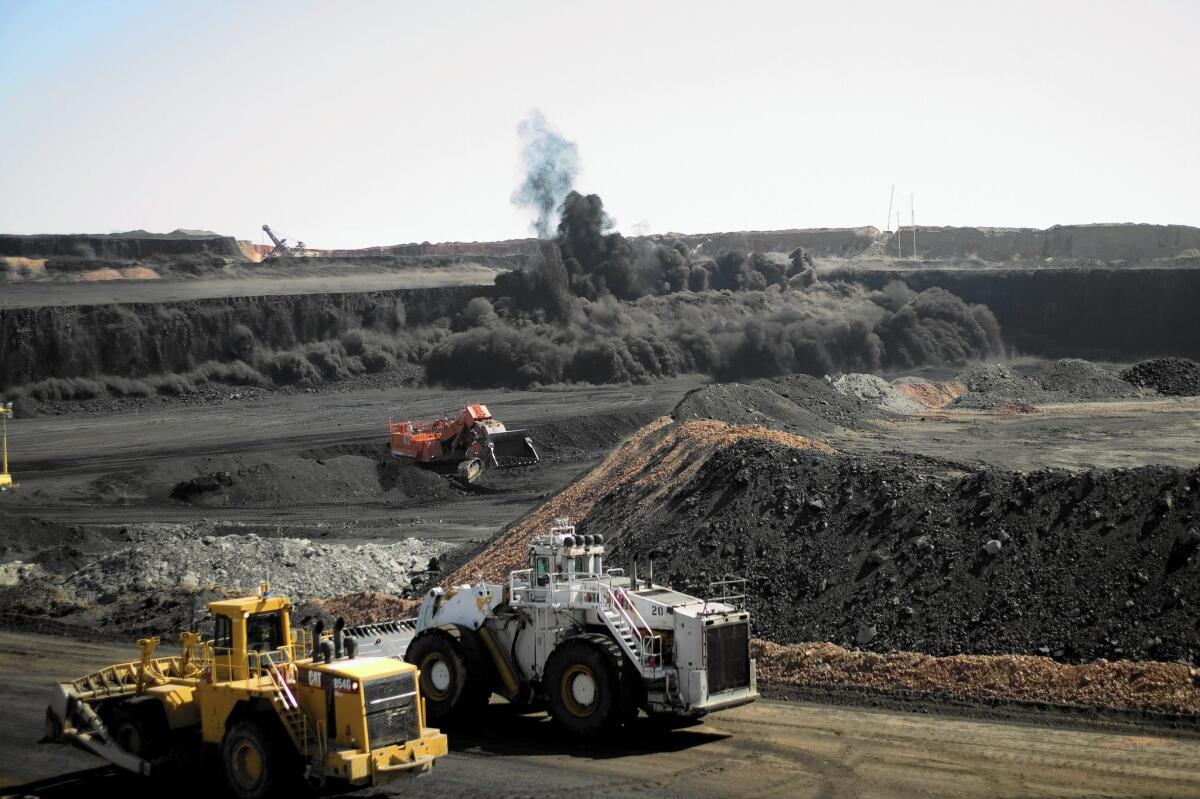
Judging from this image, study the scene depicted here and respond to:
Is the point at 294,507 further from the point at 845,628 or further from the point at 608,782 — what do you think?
the point at 608,782

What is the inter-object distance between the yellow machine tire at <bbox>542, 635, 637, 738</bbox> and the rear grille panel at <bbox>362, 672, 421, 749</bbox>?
127 inches

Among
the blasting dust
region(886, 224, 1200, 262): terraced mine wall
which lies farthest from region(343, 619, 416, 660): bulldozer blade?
region(886, 224, 1200, 262): terraced mine wall

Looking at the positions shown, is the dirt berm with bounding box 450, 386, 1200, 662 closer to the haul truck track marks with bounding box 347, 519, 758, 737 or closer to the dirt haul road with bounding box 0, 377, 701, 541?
the haul truck track marks with bounding box 347, 519, 758, 737

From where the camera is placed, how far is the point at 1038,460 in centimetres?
3791

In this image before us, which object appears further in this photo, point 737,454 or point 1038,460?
point 1038,460

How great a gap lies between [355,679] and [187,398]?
216ft

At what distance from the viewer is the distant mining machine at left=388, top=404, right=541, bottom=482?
4688 centimetres

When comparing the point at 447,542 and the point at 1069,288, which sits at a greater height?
the point at 1069,288

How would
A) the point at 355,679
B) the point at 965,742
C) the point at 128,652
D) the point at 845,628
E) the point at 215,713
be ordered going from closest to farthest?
the point at 355,679
the point at 215,713
the point at 965,742
the point at 845,628
the point at 128,652

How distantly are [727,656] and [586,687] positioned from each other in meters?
1.84

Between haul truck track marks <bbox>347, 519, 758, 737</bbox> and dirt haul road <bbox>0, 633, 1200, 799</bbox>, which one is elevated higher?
haul truck track marks <bbox>347, 519, 758, 737</bbox>

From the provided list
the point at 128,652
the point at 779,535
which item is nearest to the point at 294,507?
the point at 128,652

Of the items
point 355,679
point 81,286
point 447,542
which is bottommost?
point 447,542

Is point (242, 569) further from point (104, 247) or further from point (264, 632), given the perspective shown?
point (104, 247)
